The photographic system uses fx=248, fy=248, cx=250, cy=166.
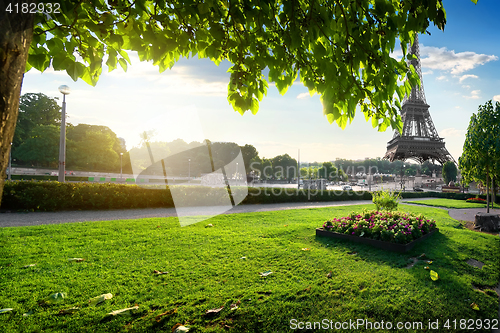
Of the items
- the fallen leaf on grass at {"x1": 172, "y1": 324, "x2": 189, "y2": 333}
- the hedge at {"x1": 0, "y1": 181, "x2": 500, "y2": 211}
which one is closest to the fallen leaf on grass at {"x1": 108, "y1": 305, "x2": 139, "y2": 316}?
the fallen leaf on grass at {"x1": 172, "y1": 324, "x2": 189, "y2": 333}

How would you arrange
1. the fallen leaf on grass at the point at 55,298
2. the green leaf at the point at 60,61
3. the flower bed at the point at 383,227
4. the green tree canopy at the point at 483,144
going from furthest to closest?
the green tree canopy at the point at 483,144
the flower bed at the point at 383,227
the fallen leaf on grass at the point at 55,298
the green leaf at the point at 60,61

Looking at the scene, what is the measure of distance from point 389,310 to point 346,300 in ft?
1.61

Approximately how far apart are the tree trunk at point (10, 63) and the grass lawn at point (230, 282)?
2101 millimetres


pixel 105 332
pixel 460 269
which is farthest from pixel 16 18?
pixel 460 269

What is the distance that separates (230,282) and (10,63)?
11.1 ft

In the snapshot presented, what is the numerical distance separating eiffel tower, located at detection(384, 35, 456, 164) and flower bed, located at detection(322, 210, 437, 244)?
39.7m

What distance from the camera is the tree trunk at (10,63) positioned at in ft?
4.58

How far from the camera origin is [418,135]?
147 feet

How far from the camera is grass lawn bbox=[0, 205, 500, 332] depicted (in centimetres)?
273

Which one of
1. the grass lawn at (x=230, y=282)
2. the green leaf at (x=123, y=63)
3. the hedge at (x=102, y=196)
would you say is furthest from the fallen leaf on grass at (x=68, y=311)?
the hedge at (x=102, y=196)

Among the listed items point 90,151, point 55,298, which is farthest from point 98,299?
point 90,151

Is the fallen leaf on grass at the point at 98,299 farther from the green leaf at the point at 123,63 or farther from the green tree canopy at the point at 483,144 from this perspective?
the green tree canopy at the point at 483,144

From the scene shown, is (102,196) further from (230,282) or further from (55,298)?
(230,282)

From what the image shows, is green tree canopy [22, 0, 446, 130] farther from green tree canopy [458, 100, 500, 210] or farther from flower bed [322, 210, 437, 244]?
green tree canopy [458, 100, 500, 210]
